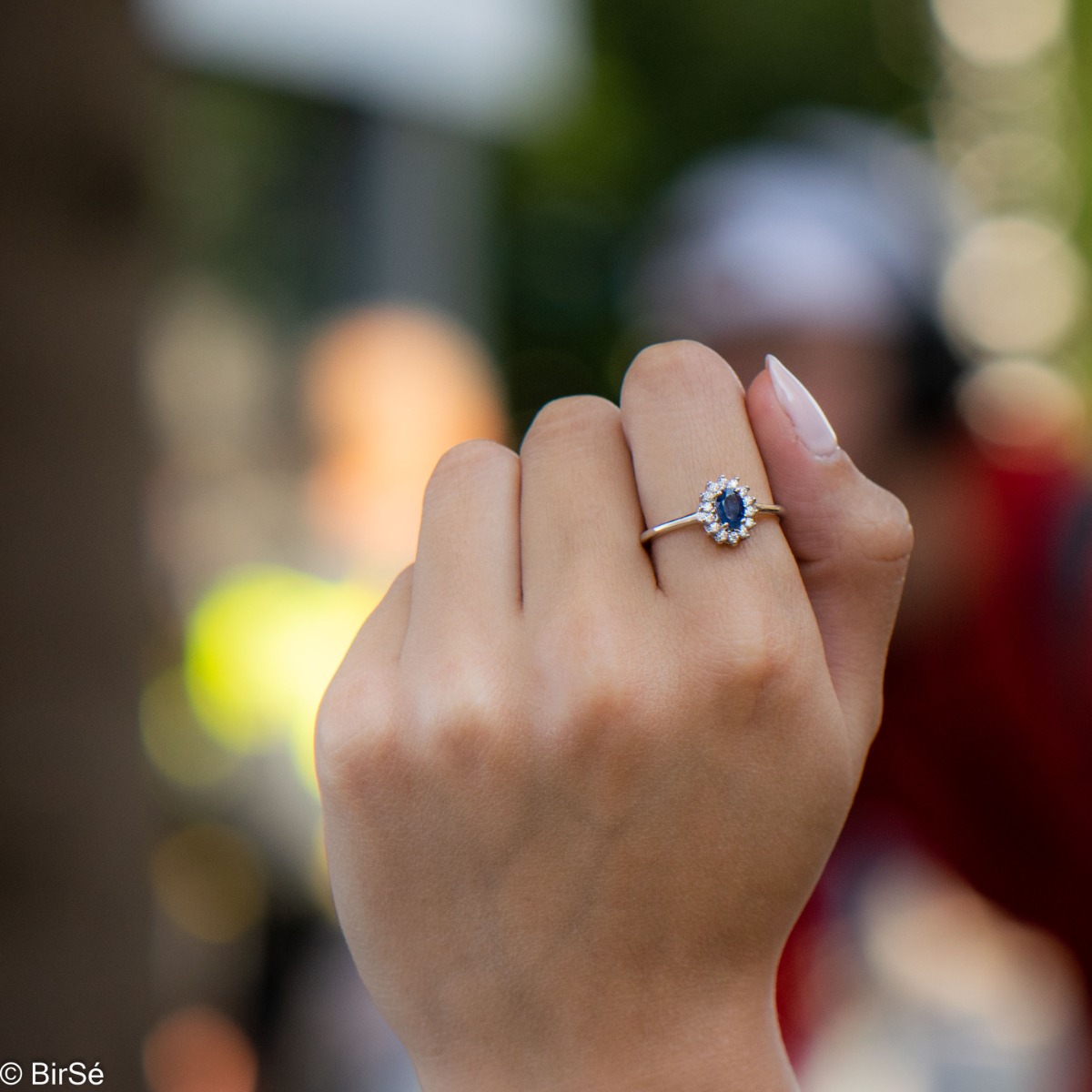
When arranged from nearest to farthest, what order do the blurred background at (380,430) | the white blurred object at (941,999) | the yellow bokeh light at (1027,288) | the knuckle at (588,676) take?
1. the knuckle at (588,676)
2. the blurred background at (380,430)
3. the white blurred object at (941,999)
4. the yellow bokeh light at (1027,288)

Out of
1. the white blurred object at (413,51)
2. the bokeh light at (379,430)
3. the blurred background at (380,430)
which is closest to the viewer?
the blurred background at (380,430)

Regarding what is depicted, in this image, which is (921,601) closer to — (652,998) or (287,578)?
(652,998)

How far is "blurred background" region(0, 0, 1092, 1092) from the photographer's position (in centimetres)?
155

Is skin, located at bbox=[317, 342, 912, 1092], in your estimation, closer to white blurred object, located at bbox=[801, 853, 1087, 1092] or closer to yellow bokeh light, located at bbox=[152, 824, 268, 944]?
white blurred object, located at bbox=[801, 853, 1087, 1092]

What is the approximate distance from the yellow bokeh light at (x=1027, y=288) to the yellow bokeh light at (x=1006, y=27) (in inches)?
51.9

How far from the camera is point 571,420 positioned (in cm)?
87

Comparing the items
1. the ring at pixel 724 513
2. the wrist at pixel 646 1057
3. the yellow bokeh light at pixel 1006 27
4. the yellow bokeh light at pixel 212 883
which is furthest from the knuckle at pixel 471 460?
the yellow bokeh light at pixel 1006 27

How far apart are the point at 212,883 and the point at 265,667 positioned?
0.70 meters

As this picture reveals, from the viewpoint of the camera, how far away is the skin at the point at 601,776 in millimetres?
773

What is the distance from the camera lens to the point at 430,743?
2.54 ft

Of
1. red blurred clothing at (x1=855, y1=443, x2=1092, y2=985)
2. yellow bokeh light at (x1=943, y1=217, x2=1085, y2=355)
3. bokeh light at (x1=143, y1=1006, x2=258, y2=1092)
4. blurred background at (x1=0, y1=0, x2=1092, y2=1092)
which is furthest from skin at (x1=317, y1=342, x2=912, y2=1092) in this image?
yellow bokeh light at (x1=943, y1=217, x2=1085, y2=355)

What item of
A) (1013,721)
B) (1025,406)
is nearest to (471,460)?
(1013,721)

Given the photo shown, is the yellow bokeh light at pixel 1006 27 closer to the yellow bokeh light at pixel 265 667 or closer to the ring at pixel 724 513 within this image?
the yellow bokeh light at pixel 265 667

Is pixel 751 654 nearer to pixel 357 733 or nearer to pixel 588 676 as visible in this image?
pixel 588 676
